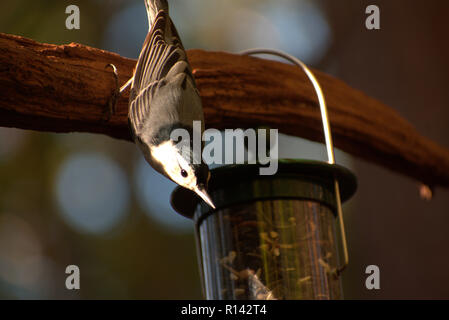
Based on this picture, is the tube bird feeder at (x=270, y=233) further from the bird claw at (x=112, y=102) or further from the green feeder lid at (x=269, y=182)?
the bird claw at (x=112, y=102)

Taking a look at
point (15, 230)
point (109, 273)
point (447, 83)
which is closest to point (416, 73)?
point (447, 83)

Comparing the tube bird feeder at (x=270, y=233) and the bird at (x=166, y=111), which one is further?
the tube bird feeder at (x=270, y=233)

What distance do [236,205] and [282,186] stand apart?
0.44 feet

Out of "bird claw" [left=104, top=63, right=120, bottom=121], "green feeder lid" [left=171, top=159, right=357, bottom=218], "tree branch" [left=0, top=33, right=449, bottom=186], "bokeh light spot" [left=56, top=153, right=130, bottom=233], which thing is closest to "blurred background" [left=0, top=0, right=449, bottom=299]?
"bokeh light spot" [left=56, top=153, right=130, bottom=233]

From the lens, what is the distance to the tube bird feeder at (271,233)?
147 cm

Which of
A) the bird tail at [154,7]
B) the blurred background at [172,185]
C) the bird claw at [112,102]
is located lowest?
the bird claw at [112,102]

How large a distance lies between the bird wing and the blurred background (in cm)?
181

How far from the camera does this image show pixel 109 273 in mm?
5551

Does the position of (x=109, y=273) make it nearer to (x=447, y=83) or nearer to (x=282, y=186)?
(x=447, y=83)

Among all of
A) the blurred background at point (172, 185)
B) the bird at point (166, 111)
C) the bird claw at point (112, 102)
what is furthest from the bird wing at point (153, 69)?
the blurred background at point (172, 185)

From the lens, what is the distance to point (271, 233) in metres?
1.49

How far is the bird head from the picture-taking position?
4.14 ft

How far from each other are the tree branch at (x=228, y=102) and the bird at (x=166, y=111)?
22cm

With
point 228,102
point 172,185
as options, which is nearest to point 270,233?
point 228,102
